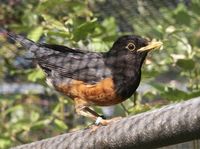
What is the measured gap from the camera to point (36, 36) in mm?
2666

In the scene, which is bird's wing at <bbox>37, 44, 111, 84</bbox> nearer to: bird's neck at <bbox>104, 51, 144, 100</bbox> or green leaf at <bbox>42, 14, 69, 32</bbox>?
bird's neck at <bbox>104, 51, 144, 100</bbox>

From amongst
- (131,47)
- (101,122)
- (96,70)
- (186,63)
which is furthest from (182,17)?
(101,122)

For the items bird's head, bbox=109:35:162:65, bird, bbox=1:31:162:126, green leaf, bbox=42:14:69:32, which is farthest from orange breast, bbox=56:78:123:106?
green leaf, bbox=42:14:69:32

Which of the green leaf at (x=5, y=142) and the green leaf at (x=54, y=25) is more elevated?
the green leaf at (x=54, y=25)

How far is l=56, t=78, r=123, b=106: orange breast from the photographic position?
6.86ft

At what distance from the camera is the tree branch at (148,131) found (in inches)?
51.2

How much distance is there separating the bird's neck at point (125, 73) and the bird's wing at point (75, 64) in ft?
0.09

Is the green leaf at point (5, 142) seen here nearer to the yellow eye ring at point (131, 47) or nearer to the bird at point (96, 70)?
the bird at point (96, 70)

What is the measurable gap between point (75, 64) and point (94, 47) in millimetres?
325

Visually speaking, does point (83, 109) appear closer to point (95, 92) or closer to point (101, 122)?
point (95, 92)

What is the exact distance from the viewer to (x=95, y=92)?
2.13 m

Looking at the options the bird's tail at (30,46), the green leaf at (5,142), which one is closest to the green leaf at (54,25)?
the bird's tail at (30,46)

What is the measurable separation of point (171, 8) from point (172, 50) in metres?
0.41

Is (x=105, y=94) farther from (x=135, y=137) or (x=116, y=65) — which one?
(x=135, y=137)
